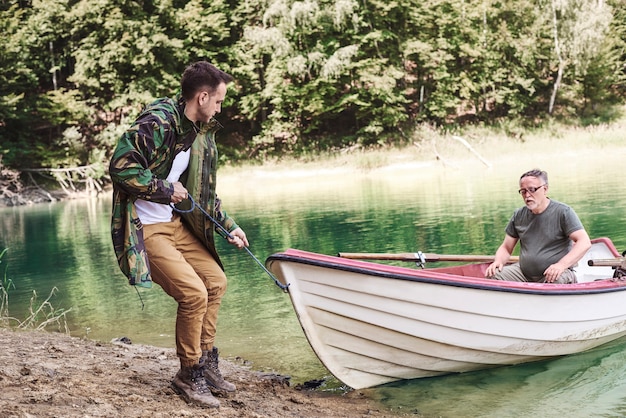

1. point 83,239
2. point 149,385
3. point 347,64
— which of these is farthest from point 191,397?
point 347,64

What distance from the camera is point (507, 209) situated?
14.4m

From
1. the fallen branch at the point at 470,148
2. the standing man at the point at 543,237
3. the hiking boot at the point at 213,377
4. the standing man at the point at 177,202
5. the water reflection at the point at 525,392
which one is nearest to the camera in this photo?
the standing man at the point at 177,202

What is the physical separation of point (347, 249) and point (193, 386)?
7431 mm

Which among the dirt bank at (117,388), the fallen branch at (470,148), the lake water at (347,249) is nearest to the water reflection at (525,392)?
the lake water at (347,249)

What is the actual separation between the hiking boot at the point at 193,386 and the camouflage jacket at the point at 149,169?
0.59 meters

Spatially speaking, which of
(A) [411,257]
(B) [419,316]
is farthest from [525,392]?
(A) [411,257]

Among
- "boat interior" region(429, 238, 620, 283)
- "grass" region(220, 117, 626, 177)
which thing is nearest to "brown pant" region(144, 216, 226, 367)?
"boat interior" region(429, 238, 620, 283)

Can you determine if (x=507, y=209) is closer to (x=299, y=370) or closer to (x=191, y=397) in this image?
(x=299, y=370)

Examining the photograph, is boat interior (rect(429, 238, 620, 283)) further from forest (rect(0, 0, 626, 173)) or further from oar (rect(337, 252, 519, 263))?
forest (rect(0, 0, 626, 173))

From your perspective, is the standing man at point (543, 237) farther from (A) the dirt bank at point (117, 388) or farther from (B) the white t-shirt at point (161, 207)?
(B) the white t-shirt at point (161, 207)

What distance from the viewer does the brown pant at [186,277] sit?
376 cm

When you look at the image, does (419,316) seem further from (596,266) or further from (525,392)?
(596,266)

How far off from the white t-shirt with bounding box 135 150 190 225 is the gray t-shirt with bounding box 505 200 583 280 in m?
2.79

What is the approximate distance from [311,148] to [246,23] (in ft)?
22.7
